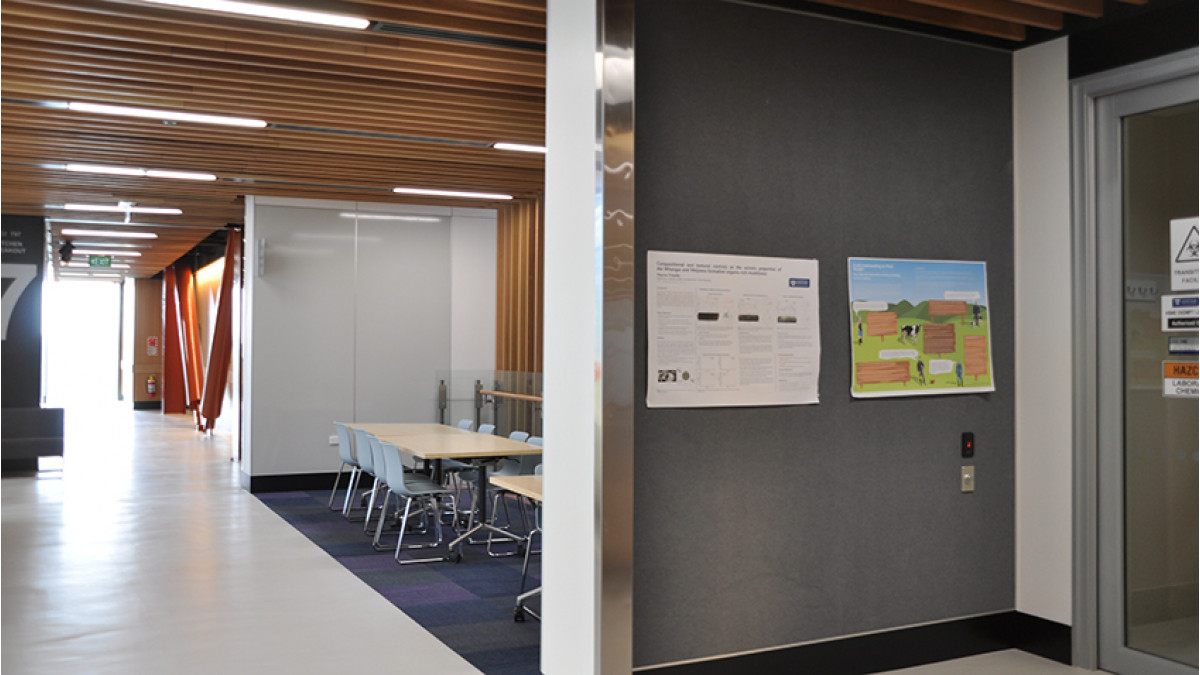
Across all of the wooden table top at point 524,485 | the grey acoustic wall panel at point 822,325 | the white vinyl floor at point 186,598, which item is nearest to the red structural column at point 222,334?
the white vinyl floor at point 186,598

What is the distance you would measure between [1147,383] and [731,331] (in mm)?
2013

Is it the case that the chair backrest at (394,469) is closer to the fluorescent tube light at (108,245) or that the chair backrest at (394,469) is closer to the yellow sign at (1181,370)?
the yellow sign at (1181,370)

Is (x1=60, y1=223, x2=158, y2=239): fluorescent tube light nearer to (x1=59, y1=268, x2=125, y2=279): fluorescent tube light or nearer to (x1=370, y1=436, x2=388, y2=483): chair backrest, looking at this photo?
(x1=370, y1=436, x2=388, y2=483): chair backrest

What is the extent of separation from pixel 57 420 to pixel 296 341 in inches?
138

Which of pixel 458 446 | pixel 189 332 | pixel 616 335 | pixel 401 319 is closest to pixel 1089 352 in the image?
pixel 616 335

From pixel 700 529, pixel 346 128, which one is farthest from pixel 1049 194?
pixel 346 128

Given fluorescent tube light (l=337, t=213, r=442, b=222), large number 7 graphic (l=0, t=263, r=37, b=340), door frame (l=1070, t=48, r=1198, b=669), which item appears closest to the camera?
door frame (l=1070, t=48, r=1198, b=669)

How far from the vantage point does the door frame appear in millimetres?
4863

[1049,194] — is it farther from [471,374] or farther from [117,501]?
[117,501]

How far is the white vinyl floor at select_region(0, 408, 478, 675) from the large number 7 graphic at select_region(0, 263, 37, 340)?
357 centimetres

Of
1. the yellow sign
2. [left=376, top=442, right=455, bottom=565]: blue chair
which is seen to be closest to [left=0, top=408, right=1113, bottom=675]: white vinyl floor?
[left=376, top=442, right=455, bottom=565]: blue chair

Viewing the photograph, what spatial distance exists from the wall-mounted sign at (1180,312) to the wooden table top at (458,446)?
164 inches

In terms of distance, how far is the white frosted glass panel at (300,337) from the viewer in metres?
11.3

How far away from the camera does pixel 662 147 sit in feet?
14.0
